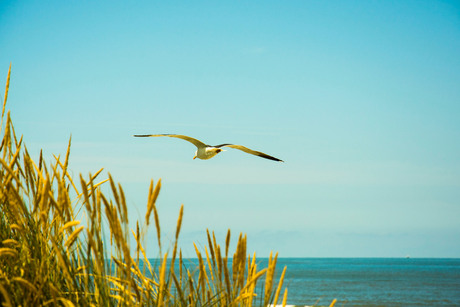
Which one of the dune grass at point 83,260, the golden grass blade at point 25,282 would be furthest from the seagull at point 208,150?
the golden grass blade at point 25,282

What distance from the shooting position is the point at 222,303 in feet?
5.92

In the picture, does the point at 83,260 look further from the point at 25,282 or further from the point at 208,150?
the point at 208,150

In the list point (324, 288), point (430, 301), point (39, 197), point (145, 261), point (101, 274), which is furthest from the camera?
point (324, 288)

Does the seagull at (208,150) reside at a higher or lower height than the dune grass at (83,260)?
higher

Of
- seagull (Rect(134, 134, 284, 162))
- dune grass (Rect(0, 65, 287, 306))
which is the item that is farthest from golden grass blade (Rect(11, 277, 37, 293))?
seagull (Rect(134, 134, 284, 162))

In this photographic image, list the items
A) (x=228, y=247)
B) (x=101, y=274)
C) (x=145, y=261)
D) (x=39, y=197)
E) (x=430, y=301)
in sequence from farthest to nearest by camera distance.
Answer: (x=430, y=301) < (x=145, y=261) < (x=228, y=247) < (x=39, y=197) < (x=101, y=274)

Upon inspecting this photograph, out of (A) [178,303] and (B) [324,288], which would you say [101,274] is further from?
(B) [324,288]

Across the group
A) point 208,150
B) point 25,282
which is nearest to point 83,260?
point 25,282

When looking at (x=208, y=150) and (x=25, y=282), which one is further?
(x=208, y=150)

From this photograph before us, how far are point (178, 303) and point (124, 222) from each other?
2.15ft

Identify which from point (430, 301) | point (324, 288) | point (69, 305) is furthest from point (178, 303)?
point (324, 288)

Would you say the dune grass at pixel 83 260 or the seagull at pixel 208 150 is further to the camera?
the seagull at pixel 208 150

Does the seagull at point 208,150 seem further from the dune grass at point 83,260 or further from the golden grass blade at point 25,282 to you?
the golden grass blade at point 25,282

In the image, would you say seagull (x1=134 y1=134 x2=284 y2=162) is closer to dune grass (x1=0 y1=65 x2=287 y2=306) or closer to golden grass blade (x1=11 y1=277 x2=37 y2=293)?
dune grass (x1=0 y1=65 x2=287 y2=306)
